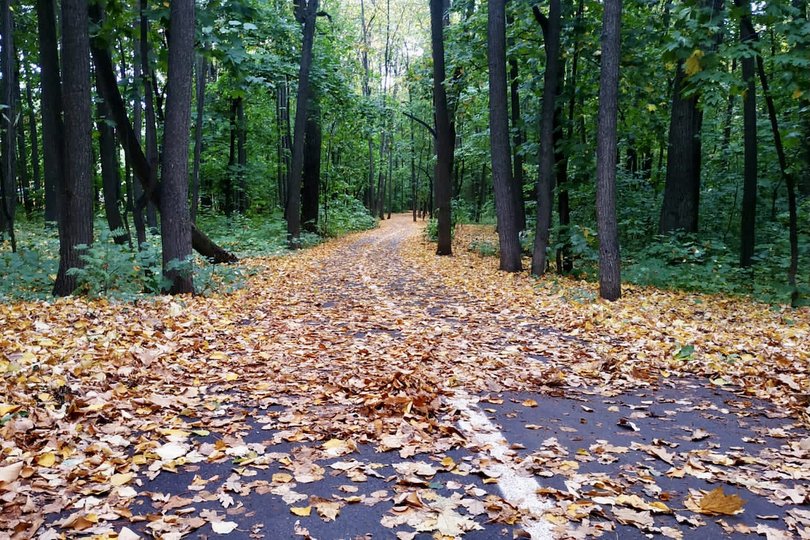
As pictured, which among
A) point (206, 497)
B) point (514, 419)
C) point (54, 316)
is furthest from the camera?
point (54, 316)

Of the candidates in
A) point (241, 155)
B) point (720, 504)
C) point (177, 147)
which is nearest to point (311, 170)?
point (241, 155)

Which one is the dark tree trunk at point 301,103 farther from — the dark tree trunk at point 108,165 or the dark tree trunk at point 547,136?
the dark tree trunk at point 547,136

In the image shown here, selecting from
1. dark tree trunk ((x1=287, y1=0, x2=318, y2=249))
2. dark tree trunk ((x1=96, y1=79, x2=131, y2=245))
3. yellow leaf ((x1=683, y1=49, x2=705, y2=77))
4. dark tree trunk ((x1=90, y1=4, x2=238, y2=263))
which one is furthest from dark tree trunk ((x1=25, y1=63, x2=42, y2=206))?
yellow leaf ((x1=683, y1=49, x2=705, y2=77))

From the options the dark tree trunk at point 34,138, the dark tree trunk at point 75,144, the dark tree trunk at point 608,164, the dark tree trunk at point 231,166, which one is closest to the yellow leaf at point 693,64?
the dark tree trunk at point 608,164

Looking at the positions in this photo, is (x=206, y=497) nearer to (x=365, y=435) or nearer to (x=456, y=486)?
(x=365, y=435)

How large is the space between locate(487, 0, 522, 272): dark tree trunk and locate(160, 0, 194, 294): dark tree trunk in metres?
7.29

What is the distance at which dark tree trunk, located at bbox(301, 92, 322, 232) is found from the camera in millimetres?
22750

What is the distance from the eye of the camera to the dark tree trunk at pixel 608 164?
926 centimetres

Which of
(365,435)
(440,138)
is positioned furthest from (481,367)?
(440,138)

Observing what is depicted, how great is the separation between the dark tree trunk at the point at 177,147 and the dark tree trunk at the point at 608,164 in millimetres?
7228

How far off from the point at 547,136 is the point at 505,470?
10.1 m

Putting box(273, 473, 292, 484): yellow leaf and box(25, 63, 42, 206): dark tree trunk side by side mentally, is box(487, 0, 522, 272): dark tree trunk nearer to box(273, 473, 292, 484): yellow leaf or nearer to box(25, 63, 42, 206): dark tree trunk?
box(273, 473, 292, 484): yellow leaf

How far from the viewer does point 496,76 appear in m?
13.2

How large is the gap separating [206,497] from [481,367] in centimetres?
316
